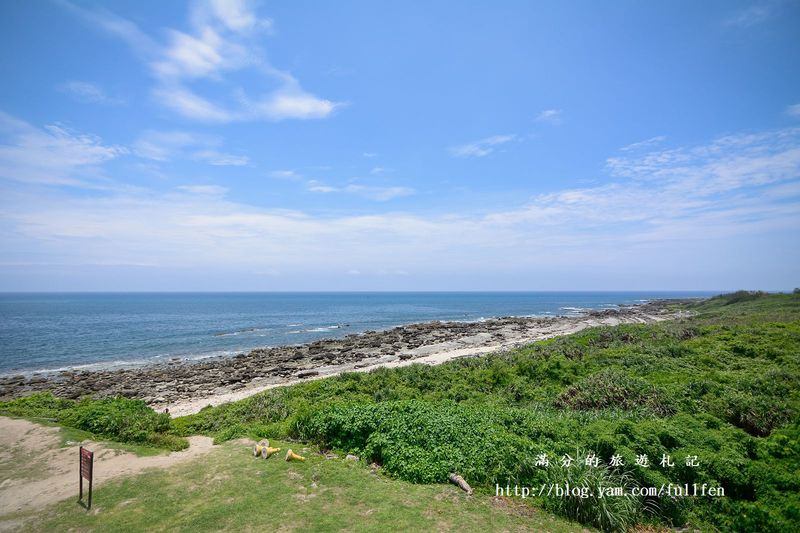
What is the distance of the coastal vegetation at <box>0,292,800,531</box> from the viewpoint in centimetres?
827

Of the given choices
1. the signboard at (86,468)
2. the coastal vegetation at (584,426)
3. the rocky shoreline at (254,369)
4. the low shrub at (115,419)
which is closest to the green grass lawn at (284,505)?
the signboard at (86,468)

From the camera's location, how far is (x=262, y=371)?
113 ft

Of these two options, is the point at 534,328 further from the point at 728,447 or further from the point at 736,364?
the point at 728,447

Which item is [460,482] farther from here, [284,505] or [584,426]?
[584,426]

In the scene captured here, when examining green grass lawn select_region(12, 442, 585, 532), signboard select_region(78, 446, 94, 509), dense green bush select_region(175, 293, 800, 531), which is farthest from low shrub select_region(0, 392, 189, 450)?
signboard select_region(78, 446, 94, 509)

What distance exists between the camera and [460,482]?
8.98 m

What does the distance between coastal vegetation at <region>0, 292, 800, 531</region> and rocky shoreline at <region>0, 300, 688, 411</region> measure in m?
12.8

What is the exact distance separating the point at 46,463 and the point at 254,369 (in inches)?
986

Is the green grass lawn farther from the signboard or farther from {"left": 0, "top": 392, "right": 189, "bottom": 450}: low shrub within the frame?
{"left": 0, "top": 392, "right": 189, "bottom": 450}: low shrub

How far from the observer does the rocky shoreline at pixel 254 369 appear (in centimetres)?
2762

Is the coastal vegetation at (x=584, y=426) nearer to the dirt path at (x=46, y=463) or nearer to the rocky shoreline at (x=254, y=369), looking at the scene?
the dirt path at (x=46, y=463)

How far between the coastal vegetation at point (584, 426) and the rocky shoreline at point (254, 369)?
12.8 metres

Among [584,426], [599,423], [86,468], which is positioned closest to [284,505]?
[86,468]

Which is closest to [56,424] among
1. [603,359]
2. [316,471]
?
[316,471]
